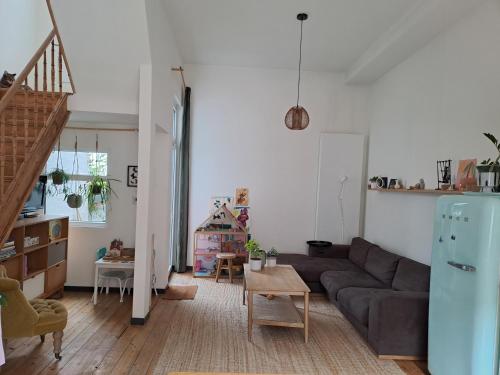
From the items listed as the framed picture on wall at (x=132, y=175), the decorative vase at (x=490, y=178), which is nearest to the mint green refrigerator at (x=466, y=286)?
the decorative vase at (x=490, y=178)

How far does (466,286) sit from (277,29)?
146 inches

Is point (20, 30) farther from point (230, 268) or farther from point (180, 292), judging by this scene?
point (230, 268)

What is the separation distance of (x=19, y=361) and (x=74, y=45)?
3.06m

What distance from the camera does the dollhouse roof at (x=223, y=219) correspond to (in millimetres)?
5805

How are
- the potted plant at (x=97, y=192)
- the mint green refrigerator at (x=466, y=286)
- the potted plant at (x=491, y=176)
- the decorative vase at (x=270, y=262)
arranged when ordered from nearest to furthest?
the mint green refrigerator at (x=466, y=286)
the potted plant at (x=491, y=176)
the decorative vase at (x=270, y=262)
the potted plant at (x=97, y=192)

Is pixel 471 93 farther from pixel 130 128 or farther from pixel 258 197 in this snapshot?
pixel 130 128

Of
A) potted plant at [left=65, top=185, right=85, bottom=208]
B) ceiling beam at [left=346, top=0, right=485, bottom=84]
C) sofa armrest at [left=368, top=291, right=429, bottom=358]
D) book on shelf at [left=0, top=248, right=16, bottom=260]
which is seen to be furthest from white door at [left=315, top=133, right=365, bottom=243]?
book on shelf at [left=0, top=248, right=16, bottom=260]

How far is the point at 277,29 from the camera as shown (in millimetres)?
4562

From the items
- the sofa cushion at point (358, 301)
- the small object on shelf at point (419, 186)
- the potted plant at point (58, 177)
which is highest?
the small object on shelf at point (419, 186)

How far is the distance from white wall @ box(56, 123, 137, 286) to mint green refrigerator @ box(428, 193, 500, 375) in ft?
12.4

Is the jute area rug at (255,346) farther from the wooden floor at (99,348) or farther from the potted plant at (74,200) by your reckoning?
the potted plant at (74,200)

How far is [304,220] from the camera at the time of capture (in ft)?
20.0

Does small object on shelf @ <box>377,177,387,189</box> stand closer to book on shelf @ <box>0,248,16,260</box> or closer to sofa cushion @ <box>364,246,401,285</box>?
sofa cushion @ <box>364,246,401,285</box>

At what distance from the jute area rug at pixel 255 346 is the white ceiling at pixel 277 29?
3.63 metres
